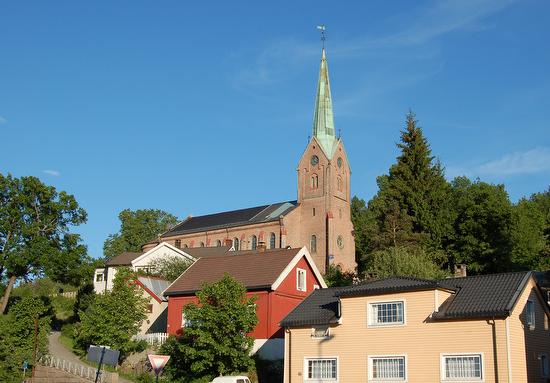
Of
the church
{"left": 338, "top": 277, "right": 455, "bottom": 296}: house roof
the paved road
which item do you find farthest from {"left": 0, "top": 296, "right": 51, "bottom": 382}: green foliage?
the church

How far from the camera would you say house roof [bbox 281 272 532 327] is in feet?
88.0

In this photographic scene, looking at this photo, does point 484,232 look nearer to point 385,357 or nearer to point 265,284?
point 265,284

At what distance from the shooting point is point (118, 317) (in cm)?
4025

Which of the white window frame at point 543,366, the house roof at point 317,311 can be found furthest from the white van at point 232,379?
the white window frame at point 543,366

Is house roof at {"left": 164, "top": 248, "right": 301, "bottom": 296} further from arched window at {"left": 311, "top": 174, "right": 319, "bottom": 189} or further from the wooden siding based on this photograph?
arched window at {"left": 311, "top": 174, "right": 319, "bottom": 189}

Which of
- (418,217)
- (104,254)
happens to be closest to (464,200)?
(418,217)

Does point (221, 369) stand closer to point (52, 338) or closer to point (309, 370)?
point (309, 370)

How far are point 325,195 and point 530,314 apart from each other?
58.0m

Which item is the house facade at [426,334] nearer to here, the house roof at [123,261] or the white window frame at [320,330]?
the white window frame at [320,330]

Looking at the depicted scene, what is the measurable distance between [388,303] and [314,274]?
1487 cm

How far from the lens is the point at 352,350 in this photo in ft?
98.4

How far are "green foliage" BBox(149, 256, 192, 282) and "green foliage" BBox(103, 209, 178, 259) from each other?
138ft

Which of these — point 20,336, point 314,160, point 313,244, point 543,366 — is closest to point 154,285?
point 20,336

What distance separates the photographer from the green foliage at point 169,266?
60566mm
